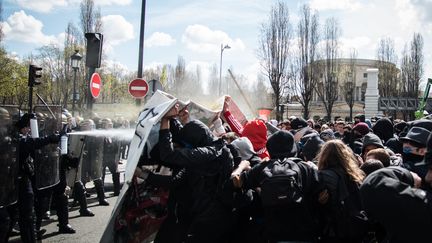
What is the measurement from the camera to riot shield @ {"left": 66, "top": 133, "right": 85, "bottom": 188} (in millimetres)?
7418

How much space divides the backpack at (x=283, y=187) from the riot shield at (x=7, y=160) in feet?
11.4

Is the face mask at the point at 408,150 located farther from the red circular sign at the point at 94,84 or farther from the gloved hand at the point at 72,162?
the red circular sign at the point at 94,84

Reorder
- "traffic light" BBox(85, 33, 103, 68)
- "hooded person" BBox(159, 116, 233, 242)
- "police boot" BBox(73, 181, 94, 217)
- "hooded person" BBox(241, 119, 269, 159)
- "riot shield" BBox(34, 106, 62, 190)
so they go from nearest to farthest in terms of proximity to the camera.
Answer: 1. "hooded person" BBox(159, 116, 233, 242)
2. "hooded person" BBox(241, 119, 269, 159)
3. "riot shield" BBox(34, 106, 62, 190)
4. "police boot" BBox(73, 181, 94, 217)
5. "traffic light" BBox(85, 33, 103, 68)

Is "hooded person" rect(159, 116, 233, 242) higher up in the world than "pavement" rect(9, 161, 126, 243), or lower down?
higher up

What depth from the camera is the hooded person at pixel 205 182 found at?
368 centimetres

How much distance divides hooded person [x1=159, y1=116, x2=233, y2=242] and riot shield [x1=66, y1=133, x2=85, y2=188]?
4.10m

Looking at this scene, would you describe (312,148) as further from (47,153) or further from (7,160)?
(47,153)

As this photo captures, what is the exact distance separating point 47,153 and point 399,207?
17.7ft

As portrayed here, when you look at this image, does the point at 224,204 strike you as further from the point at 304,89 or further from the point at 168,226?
the point at 304,89

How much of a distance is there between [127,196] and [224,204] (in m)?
0.85

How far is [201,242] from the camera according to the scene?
365cm

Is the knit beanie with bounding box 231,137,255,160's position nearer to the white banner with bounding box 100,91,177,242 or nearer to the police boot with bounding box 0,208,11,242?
Answer: the white banner with bounding box 100,91,177,242

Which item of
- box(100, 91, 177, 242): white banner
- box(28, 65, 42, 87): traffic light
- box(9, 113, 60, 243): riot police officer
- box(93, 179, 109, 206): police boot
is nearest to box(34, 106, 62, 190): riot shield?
box(9, 113, 60, 243): riot police officer

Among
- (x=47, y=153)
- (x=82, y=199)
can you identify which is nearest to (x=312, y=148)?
(x=47, y=153)
